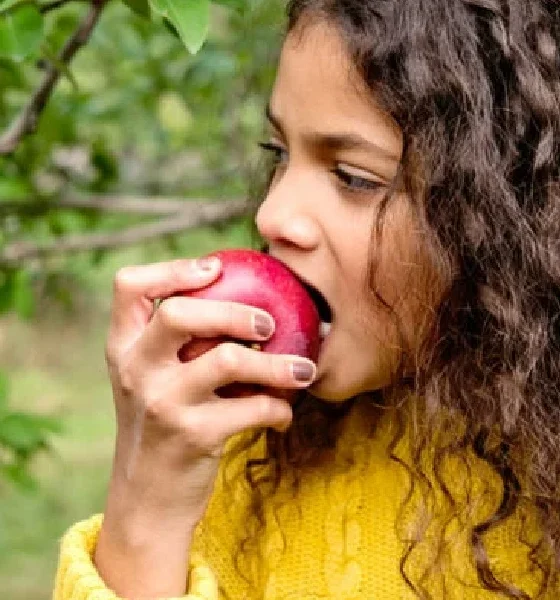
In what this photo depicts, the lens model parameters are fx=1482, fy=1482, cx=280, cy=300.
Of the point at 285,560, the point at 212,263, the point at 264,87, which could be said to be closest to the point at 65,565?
the point at 285,560

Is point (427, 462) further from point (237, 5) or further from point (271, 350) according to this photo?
point (237, 5)

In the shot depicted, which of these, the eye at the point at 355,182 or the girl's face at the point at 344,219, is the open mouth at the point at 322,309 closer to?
the girl's face at the point at 344,219

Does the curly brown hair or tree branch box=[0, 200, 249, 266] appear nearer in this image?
the curly brown hair

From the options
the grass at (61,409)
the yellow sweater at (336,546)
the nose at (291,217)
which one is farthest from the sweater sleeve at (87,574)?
the grass at (61,409)

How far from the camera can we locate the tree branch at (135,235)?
3309 mm

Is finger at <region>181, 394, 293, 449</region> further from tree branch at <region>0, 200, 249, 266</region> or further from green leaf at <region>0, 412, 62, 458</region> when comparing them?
tree branch at <region>0, 200, 249, 266</region>

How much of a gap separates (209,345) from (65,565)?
39 cm

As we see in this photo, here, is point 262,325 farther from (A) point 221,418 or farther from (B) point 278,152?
(B) point 278,152

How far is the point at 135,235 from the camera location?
3.40 metres

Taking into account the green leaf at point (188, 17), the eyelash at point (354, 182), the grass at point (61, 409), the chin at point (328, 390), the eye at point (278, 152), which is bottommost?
the grass at point (61, 409)

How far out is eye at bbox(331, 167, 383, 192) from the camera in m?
1.89

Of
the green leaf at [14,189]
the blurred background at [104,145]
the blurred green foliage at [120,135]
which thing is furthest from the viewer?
the green leaf at [14,189]

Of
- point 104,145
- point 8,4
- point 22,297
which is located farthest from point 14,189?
point 8,4

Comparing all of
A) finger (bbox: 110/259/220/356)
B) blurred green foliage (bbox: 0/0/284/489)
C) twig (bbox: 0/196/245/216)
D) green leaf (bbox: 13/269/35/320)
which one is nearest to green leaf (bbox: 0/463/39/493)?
blurred green foliage (bbox: 0/0/284/489)
